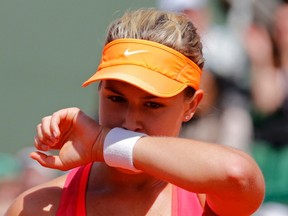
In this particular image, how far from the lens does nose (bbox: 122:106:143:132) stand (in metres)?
2.44

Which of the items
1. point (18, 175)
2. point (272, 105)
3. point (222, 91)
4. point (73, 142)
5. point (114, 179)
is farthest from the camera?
point (18, 175)

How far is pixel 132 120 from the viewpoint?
8.05 ft

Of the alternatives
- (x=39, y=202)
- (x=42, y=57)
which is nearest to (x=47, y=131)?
(x=39, y=202)

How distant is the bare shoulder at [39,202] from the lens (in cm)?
254

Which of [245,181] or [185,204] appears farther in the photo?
[185,204]

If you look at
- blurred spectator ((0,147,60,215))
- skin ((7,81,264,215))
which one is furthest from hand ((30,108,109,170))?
blurred spectator ((0,147,60,215))

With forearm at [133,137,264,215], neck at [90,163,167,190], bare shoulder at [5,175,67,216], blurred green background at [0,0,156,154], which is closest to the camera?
forearm at [133,137,264,215]

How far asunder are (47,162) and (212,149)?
Answer: 1.49 ft

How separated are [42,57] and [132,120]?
10.5ft

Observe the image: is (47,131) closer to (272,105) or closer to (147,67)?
(147,67)

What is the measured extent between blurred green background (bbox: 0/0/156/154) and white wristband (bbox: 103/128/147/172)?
313 centimetres

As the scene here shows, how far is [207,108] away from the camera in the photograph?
13.8 ft

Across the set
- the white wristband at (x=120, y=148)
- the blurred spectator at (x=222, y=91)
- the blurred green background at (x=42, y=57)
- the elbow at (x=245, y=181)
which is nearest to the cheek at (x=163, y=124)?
the white wristband at (x=120, y=148)

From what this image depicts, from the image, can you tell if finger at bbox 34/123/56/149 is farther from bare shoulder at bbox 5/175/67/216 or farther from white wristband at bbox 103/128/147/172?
bare shoulder at bbox 5/175/67/216
